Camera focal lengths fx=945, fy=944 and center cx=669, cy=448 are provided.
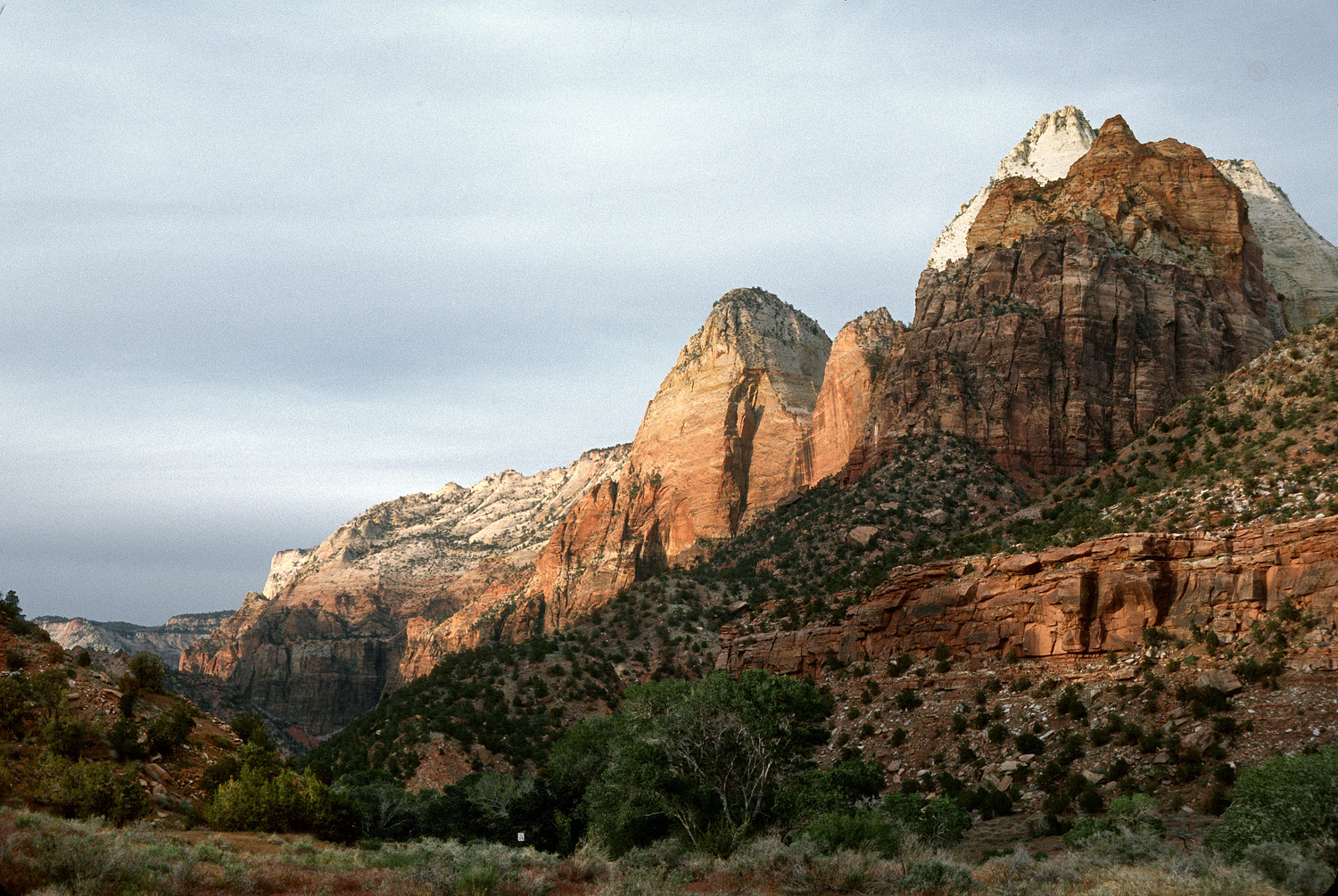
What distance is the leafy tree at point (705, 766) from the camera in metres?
27.6

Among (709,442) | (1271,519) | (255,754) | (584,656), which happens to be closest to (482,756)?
(584,656)

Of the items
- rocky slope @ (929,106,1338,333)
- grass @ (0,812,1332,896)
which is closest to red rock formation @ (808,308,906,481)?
rocky slope @ (929,106,1338,333)

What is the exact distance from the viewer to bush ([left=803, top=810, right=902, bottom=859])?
75.5 ft

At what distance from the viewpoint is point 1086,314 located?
7031 cm

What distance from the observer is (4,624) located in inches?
1177

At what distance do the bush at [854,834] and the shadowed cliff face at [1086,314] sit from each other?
152 feet

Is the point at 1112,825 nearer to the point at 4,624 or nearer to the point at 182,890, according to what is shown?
the point at 182,890

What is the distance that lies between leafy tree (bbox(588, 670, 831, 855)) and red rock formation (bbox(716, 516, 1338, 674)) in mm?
12950

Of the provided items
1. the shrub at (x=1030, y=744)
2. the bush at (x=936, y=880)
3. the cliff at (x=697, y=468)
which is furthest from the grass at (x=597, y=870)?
the cliff at (x=697, y=468)

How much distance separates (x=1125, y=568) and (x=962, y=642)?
803 cm

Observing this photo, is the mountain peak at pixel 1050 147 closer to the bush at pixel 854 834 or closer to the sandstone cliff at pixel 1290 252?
the sandstone cliff at pixel 1290 252

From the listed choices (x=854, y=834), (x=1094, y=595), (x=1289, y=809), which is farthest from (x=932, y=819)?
(x=1094, y=595)

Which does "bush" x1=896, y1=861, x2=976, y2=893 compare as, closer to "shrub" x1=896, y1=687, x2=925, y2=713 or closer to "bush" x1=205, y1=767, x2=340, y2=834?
"bush" x1=205, y1=767, x2=340, y2=834

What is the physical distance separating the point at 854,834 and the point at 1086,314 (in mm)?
57035
